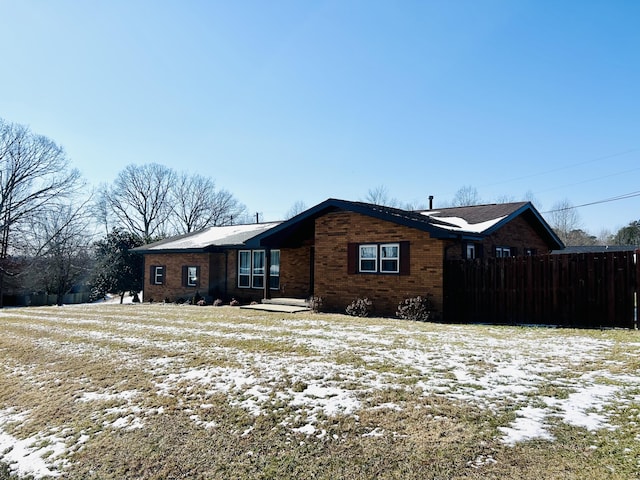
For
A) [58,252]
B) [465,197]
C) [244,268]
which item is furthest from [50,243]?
[465,197]

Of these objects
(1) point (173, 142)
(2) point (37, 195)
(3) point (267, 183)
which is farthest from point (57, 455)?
(2) point (37, 195)

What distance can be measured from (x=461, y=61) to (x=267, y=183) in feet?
79.1

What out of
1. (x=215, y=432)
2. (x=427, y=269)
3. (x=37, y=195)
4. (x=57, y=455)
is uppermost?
(x=37, y=195)

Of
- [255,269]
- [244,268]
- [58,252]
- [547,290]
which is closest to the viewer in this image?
[547,290]

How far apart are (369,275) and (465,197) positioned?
4616cm

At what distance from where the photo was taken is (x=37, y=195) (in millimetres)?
34438

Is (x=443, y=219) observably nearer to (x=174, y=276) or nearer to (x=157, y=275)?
(x=174, y=276)

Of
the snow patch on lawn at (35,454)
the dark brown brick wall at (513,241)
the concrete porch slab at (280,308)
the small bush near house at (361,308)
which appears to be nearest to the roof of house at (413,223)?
the dark brown brick wall at (513,241)

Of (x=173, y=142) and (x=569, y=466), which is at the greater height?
(x=173, y=142)

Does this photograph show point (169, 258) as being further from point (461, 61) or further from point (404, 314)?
point (461, 61)

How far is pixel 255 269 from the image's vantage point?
20.6m

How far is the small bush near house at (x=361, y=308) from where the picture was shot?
14.1 metres

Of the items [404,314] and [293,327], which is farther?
[404,314]

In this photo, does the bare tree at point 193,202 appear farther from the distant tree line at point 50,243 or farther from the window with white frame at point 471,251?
the window with white frame at point 471,251
